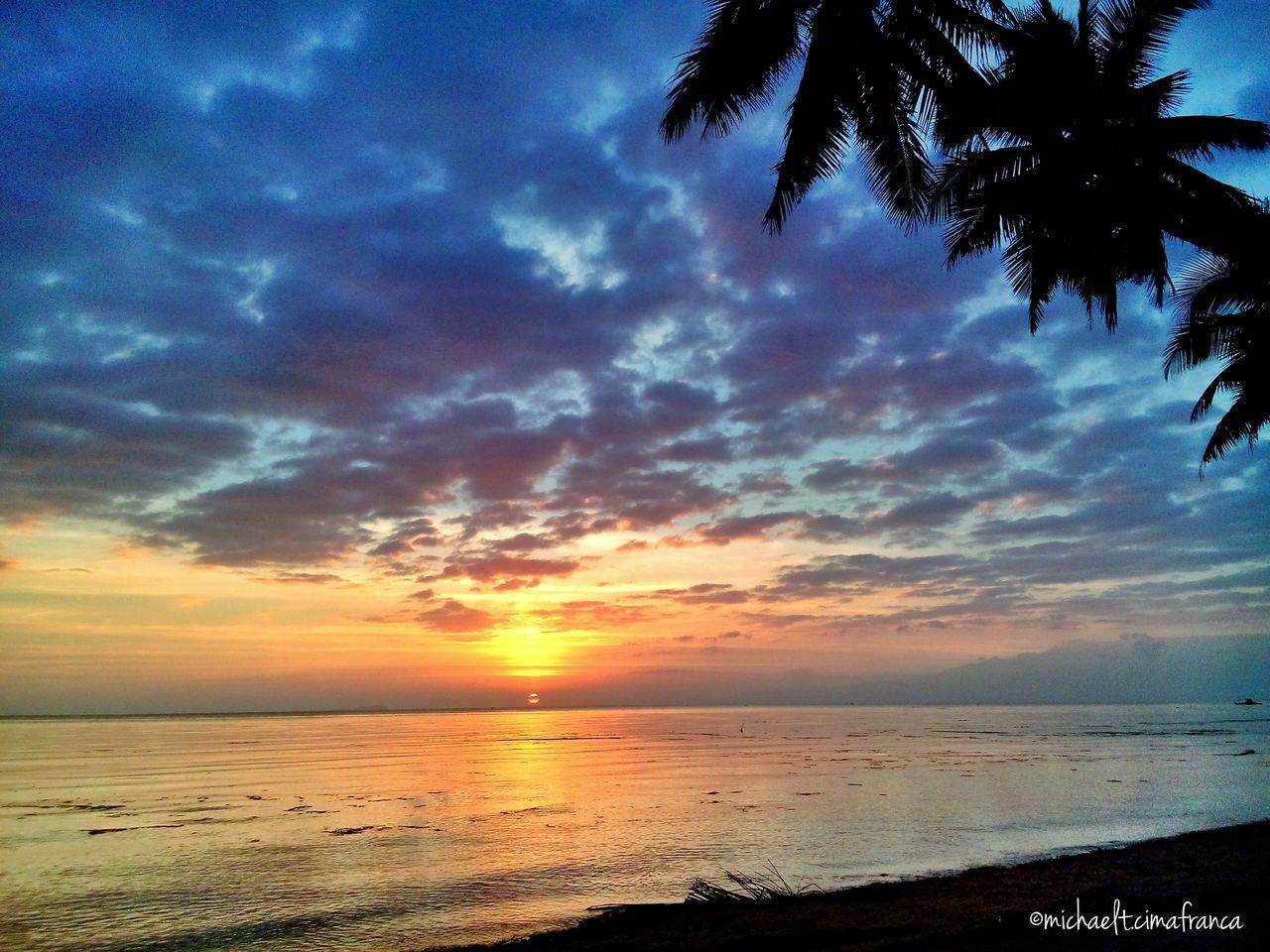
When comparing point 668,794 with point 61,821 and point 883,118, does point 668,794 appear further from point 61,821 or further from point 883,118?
point 883,118

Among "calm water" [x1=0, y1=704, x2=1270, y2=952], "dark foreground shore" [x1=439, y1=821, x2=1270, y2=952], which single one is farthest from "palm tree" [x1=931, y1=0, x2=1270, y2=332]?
"calm water" [x1=0, y1=704, x2=1270, y2=952]

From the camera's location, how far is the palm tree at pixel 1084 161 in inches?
389

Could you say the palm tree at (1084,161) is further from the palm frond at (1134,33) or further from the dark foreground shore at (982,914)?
the dark foreground shore at (982,914)

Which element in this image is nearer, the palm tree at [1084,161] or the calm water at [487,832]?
the palm tree at [1084,161]

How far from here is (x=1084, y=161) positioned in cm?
995

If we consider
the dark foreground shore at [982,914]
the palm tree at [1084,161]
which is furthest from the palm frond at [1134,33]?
the dark foreground shore at [982,914]

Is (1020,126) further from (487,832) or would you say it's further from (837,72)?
(487,832)

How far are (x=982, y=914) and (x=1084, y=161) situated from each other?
34.6 ft

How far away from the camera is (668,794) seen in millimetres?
28234

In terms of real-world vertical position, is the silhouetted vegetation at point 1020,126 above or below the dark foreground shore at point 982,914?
above

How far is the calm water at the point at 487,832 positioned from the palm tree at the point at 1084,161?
493 inches

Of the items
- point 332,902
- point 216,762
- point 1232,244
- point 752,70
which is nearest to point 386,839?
point 332,902

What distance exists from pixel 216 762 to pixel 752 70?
5150 cm

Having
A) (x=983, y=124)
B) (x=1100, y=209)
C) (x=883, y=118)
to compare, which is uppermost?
(x=883, y=118)
